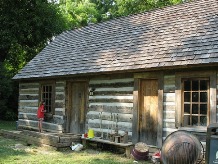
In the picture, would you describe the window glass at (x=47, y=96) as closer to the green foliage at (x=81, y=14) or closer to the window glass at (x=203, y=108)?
the window glass at (x=203, y=108)

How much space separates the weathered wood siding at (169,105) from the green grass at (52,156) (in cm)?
143

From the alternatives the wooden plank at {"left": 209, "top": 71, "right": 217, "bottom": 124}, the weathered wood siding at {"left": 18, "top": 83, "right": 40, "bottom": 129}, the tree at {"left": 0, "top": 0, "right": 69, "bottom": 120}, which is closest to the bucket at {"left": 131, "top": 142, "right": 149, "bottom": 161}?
the wooden plank at {"left": 209, "top": 71, "right": 217, "bottom": 124}

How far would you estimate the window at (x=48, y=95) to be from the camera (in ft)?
46.0

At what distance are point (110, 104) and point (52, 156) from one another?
9.48 feet

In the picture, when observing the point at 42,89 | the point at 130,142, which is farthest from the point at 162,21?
the point at 42,89

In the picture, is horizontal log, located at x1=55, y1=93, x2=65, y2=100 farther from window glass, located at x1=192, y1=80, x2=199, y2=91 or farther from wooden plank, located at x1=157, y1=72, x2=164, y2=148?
window glass, located at x1=192, y1=80, x2=199, y2=91

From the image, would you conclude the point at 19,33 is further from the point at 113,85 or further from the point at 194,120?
the point at 194,120

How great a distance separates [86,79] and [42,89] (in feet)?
10.3

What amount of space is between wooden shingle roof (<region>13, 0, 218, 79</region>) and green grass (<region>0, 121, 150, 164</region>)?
276 cm

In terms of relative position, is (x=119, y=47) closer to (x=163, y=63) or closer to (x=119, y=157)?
(x=163, y=63)

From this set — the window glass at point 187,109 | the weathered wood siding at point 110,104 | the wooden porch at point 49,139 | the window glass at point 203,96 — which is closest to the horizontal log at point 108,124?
the weathered wood siding at point 110,104

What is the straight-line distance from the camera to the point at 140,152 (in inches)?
365

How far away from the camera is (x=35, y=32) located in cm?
2411

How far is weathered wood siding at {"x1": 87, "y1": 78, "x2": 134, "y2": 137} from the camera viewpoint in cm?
1072
